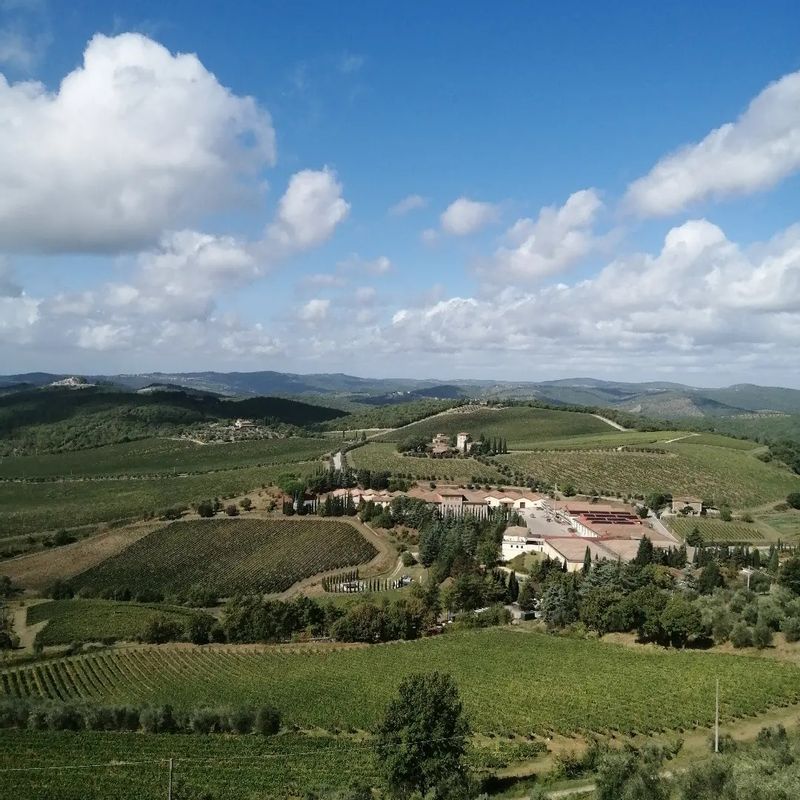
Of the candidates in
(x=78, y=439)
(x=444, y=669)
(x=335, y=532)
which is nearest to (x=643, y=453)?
(x=335, y=532)

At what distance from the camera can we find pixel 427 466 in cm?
11750

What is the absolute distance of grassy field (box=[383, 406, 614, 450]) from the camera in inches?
6181

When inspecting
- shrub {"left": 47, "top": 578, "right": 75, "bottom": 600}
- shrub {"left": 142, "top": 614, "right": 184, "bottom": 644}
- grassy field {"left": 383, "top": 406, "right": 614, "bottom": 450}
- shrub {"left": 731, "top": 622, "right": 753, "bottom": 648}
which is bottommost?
shrub {"left": 47, "top": 578, "right": 75, "bottom": 600}

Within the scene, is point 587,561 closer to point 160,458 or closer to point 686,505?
point 686,505

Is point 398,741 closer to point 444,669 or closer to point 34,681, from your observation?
point 444,669

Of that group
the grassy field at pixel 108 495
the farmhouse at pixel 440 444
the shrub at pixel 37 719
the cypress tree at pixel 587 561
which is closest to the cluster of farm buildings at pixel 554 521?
the cypress tree at pixel 587 561

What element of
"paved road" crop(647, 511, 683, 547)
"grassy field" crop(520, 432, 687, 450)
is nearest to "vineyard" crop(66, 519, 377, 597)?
"paved road" crop(647, 511, 683, 547)

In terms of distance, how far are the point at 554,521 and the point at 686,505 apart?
2129 cm

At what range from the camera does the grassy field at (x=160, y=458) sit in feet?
442

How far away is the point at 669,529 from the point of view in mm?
80750

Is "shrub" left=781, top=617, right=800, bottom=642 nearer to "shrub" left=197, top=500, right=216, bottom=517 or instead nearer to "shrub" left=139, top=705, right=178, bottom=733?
"shrub" left=139, top=705, right=178, bottom=733

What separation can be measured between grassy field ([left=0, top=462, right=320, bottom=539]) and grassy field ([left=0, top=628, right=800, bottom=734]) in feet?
169

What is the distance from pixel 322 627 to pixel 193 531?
3674cm

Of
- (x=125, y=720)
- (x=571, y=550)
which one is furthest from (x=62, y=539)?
(x=571, y=550)
